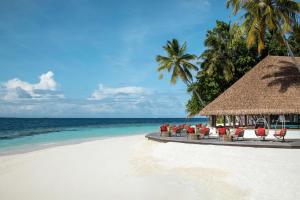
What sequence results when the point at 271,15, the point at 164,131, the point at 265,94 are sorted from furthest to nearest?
the point at 265,94
the point at 164,131
the point at 271,15

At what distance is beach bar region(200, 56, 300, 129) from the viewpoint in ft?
67.4

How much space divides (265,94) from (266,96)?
0.28 metres

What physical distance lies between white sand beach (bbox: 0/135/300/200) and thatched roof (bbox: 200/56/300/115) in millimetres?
7321

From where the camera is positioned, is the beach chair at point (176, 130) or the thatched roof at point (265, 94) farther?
the beach chair at point (176, 130)

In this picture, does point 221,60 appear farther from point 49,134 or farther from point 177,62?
point 49,134

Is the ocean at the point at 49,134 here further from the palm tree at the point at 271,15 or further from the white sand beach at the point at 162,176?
the palm tree at the point at 271,15

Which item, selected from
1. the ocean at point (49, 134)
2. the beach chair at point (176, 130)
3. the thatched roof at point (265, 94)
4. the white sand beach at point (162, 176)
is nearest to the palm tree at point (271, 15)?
the thatched roof at point (265, 94)

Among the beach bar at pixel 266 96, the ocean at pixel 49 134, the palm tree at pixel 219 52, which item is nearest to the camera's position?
the beach bar at pixel 266 96

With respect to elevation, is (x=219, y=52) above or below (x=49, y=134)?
above

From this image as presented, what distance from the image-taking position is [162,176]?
32.0ft

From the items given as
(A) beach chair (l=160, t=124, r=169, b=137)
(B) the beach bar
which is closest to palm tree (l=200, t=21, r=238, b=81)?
(B) the beach bar

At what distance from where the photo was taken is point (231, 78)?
103ft

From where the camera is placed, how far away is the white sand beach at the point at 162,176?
7.82m

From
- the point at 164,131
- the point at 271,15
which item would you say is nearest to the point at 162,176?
the point at 164,131
